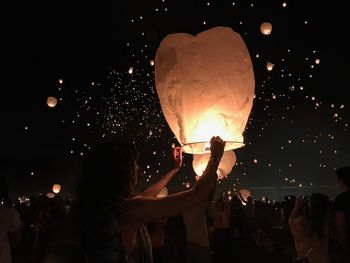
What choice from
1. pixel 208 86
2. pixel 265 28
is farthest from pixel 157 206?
pixel 265 28

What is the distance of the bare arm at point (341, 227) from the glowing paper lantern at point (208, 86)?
1592 mm

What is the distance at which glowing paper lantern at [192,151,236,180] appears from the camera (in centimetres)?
374

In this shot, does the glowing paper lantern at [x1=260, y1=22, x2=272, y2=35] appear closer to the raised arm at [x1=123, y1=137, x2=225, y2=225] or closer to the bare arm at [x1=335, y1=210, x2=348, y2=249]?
the bare arm at [x1=335, y1=210, x2=348, y2=249]

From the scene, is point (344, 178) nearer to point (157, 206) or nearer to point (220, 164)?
point (220, 164)

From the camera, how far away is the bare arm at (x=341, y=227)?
4332 mm

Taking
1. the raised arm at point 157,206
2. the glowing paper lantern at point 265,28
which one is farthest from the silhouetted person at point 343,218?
the glowing paper lantern at point 265,28

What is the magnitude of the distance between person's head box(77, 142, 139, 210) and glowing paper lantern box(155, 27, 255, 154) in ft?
3.44

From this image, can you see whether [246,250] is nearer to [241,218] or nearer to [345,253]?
[241,218]

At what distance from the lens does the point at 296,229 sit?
5496 mm

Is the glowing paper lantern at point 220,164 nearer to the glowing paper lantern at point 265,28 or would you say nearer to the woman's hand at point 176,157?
the woman's hand at point 176,157

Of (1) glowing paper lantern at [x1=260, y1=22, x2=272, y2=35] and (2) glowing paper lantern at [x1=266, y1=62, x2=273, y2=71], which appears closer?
(1) glowing paper lantern at [x1=260, y1=22, x2=272, y2=35]

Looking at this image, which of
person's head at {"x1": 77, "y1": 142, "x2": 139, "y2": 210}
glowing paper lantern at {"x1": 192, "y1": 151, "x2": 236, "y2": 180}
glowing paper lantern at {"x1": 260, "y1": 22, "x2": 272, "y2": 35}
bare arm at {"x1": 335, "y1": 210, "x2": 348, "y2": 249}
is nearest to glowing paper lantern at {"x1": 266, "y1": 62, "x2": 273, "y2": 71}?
glowing paper lantern at {"x1": 260, "y1": 22, "x2": 272, "y2": 35}

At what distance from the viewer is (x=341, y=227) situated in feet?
14.3

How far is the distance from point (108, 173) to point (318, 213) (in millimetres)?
3877
